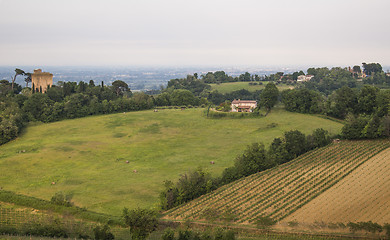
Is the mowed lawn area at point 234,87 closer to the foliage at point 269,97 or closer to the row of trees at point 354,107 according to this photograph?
the row of trees at point 354,107

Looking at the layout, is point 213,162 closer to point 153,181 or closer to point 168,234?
point 153,181

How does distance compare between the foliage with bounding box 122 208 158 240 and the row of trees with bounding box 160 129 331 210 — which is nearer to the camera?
the foliage with bounding box 122 208 158 240

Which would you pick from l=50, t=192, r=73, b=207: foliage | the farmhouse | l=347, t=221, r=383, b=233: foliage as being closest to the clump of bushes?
l=347, t=221, r=383, b=233: foliage

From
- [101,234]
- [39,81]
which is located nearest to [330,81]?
[39,81]

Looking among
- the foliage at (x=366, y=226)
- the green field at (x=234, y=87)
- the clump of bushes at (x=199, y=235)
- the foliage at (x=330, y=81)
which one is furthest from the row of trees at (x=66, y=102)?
the foliage at (x=366, y=226)

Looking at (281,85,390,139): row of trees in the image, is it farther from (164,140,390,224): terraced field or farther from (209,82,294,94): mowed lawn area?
(209,82,294,94): mowed lawn area

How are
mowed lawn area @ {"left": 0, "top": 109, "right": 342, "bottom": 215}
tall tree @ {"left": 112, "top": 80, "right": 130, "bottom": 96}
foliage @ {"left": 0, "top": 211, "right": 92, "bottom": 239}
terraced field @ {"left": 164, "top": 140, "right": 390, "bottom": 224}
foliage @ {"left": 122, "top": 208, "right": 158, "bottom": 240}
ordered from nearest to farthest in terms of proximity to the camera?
foliage @ {"left": 122, "top": 208, "right": 158, "bottom": 240} < foliage @ {"left": 0, "top": 211, "right": 92, "bottom": 239} < terraced field @ {"left": 164, "top": 140, "right": 390, "bottom": 224} < mowed lawn area @ {"left": 0, "top": 109, "right": 342, "bottom": 215} < tall tree @ {"left": 112, "top": 80, "right": 130, "bottom": 96}

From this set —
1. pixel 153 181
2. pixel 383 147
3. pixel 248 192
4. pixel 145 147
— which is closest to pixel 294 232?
pixel 248 192
